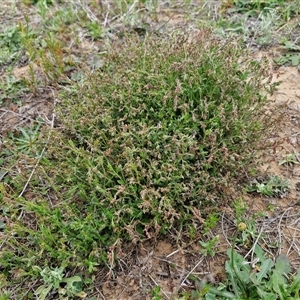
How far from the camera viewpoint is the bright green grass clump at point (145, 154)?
214cm

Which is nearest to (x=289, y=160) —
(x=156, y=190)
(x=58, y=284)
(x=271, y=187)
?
(x=271, y=187)

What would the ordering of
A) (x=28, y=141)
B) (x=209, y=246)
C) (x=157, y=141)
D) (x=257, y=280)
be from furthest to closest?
1. (x=28, y=141)
2. (x=157, y=141)
3. (x=209, y=246)
4. (x=257, y=280)

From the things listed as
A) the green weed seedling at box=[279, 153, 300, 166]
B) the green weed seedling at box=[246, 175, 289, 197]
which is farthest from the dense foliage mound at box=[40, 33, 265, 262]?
the green weed seedling at box=[279, 153, 300, 166]

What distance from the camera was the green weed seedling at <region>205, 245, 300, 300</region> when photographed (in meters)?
1.98

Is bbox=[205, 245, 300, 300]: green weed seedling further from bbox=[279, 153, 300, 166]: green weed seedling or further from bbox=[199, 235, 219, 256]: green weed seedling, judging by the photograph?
bbox=[279, 153, 300, 166]: green weed seedling

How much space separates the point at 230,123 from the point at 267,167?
43 cm

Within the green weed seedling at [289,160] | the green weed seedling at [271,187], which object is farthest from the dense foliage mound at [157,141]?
the green weed seedling at [289,160]

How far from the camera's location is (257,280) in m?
2.02

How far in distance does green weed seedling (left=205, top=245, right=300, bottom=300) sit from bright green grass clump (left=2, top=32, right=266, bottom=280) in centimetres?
30

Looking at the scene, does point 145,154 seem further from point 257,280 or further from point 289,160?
point 289,160

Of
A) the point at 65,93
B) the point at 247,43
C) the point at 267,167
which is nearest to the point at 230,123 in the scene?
the point at 267,167

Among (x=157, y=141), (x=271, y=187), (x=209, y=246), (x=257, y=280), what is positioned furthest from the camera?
(x=271, y=187)

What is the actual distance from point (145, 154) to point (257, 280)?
0.86m

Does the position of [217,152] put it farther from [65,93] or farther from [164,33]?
[164,33]
